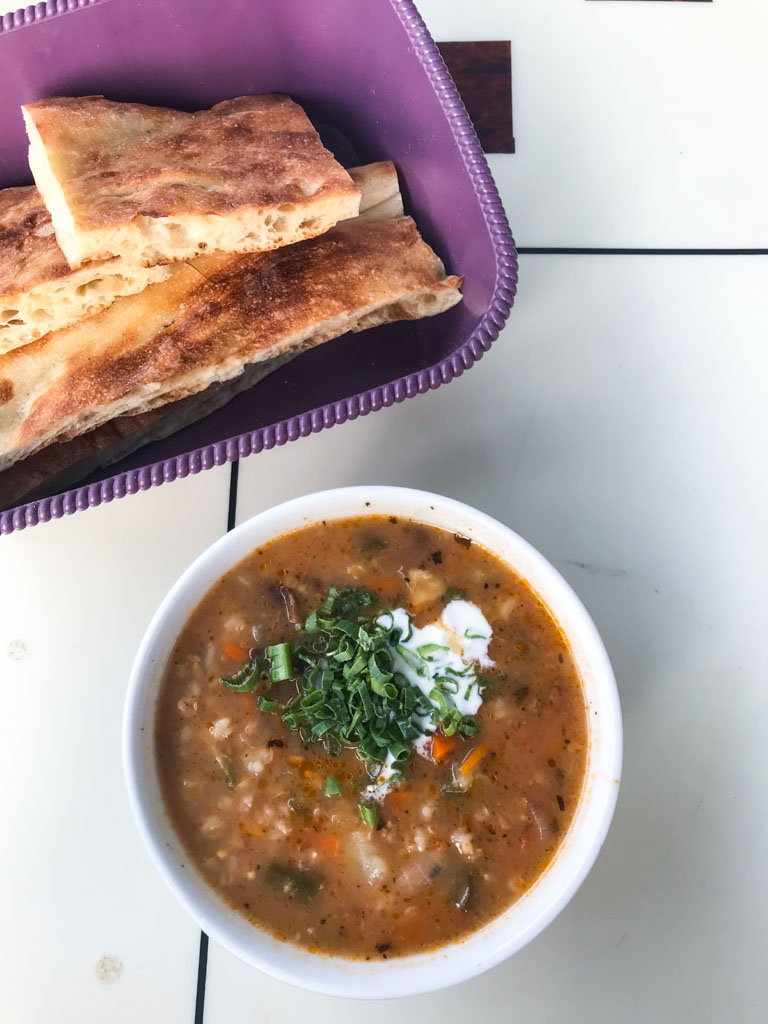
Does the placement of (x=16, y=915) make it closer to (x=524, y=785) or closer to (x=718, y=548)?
(x=524, y=785)

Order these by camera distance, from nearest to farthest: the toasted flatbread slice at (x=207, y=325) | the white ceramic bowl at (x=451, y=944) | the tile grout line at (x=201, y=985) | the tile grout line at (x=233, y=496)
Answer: the white ceramic bowl at (x=451, y=944)
the toasted flatbread slice at (x=207, y=325)
the tile grout line at (x=201, y=985)
the tile grout line at (x=233, y=496)

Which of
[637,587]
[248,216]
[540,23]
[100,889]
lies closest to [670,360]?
[637,587]

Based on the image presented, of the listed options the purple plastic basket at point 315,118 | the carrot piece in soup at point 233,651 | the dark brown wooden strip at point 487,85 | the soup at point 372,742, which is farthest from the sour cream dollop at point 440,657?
the dark brown wooden strip at point 487,85

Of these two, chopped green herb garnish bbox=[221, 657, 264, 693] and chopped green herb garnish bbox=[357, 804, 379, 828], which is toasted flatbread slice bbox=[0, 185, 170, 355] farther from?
chopped green herb garnish bbox=[357, 804, 379, 828]

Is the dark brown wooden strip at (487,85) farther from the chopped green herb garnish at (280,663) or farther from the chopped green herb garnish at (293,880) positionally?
the chopped green herb garnish at (293,880)

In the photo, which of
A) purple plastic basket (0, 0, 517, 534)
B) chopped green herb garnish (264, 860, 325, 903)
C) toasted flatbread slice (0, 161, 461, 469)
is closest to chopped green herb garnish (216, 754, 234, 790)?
chopped green herb garnish (264, 860, 325, 903)

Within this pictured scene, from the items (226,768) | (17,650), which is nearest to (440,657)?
(226,768)
